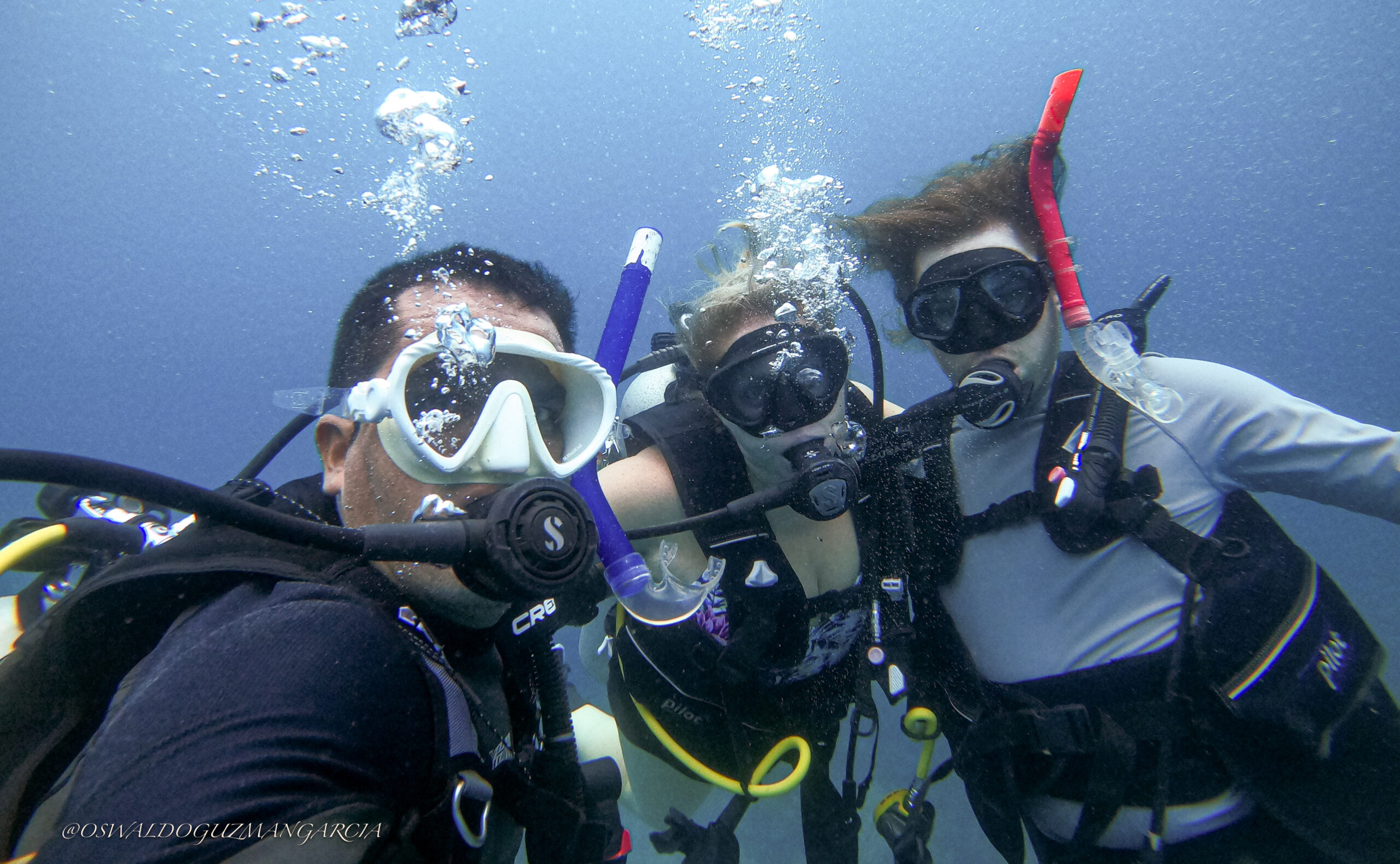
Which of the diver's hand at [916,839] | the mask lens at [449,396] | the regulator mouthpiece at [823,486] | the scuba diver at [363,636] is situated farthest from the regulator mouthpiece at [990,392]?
the diver's hand at [916,839]

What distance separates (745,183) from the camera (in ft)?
15.5

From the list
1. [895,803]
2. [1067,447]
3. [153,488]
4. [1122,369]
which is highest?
[153,488]

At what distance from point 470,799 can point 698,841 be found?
224cm

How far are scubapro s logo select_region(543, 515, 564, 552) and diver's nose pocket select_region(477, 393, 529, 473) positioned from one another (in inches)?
11.1

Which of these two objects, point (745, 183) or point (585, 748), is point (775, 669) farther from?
point (745, 183)

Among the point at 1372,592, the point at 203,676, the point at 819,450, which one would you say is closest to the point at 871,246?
the point at 819,450

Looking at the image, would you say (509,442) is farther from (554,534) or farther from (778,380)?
(778,380)

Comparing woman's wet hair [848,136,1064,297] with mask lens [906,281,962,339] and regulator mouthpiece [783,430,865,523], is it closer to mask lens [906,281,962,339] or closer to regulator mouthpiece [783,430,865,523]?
mask lens [906,281,962,339]

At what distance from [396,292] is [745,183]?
11.4ft

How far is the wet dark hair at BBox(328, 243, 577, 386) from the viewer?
177 cm

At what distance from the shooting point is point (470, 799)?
1.31 m

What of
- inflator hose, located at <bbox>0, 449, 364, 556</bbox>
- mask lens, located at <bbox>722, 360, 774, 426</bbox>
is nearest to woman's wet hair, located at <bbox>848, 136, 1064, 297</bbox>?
mask lens, located at <bbox>722, 360, 774, 426</bbox>

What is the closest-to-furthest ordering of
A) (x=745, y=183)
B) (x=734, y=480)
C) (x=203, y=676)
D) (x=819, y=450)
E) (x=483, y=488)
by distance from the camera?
(x=203, y=676), (x=483, y=488), (x=819, y=450), (x=734, y=480), (x=745, y=183)

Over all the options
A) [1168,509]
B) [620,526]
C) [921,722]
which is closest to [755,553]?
[620,526]
